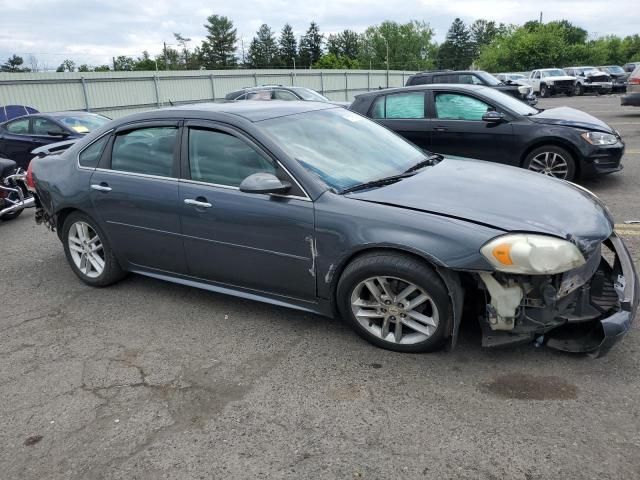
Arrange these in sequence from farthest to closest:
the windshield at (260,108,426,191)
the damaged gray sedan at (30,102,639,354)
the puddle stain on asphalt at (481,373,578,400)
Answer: the windshield at (260,108,426,191)
the damaged gray sedan at (30,102,639,354)
the puddle stain on asphalt at (481,373,578,400)

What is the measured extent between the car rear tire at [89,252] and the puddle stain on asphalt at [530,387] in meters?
3.21

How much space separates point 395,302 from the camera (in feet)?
10.9

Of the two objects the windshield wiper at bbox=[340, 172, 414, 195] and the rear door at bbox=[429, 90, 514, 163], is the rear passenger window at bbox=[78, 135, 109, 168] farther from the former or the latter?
the rear door at bbox=[429, 90, 514, 163]

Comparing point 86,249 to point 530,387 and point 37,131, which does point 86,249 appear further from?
point 37,131

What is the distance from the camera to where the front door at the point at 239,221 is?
11.6 ft

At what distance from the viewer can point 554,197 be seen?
3508 mm

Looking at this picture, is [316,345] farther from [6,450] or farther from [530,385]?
[6,450]

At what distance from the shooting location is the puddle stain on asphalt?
2.88 meters

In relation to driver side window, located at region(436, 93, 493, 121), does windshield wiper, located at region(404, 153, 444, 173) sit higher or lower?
lower

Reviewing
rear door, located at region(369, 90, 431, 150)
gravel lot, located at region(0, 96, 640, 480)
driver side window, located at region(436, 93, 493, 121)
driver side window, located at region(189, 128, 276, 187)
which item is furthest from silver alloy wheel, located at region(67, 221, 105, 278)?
driver side window, located at region(436, 93, 493, 121)

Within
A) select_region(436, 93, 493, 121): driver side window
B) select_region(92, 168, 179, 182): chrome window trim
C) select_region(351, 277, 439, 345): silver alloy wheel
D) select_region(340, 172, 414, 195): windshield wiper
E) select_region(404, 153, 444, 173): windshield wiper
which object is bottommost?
select_region(351, 277, 439, 345): silver alloy wheel

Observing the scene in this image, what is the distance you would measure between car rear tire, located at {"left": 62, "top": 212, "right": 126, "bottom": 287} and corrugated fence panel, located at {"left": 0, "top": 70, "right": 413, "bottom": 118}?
649 inches

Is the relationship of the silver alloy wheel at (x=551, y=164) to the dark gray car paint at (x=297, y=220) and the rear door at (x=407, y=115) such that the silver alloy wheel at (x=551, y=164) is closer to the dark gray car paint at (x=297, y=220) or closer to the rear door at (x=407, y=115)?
the rear door at (x=407, y=115)

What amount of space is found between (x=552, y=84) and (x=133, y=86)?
953 inches
